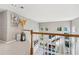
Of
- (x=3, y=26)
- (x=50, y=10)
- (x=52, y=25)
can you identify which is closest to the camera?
(x=3, y=26)

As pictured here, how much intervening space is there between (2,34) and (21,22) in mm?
903

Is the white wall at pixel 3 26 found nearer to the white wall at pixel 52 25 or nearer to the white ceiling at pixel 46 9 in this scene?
the white ceiling at pixel 46 9

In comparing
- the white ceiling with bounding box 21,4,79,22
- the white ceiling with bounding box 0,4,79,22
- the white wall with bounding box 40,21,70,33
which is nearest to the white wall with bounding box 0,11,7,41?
the white ceiling with bounding box 0,4,79,22

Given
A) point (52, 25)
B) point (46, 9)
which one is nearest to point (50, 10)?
point (46, 9)

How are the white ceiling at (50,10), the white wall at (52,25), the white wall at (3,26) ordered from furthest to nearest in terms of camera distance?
the white wall at (52,25) < the white wall at (3,26) < the white ceiling at (50,10)

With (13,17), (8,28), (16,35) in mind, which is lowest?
(16,35)

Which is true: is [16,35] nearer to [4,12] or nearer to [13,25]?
[13,25]

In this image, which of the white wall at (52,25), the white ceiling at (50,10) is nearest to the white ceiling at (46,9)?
the white ceiling at (50,10)

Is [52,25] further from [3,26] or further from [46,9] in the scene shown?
[3,26]

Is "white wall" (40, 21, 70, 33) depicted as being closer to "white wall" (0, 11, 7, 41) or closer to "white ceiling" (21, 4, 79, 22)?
"white ceiling" (21, 4, 79, 22)

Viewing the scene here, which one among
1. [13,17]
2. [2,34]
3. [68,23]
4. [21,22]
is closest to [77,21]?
[68,23]

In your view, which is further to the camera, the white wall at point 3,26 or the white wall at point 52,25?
the white wall at point 52,25

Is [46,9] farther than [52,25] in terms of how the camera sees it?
No

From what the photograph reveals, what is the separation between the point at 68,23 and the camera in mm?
8070
